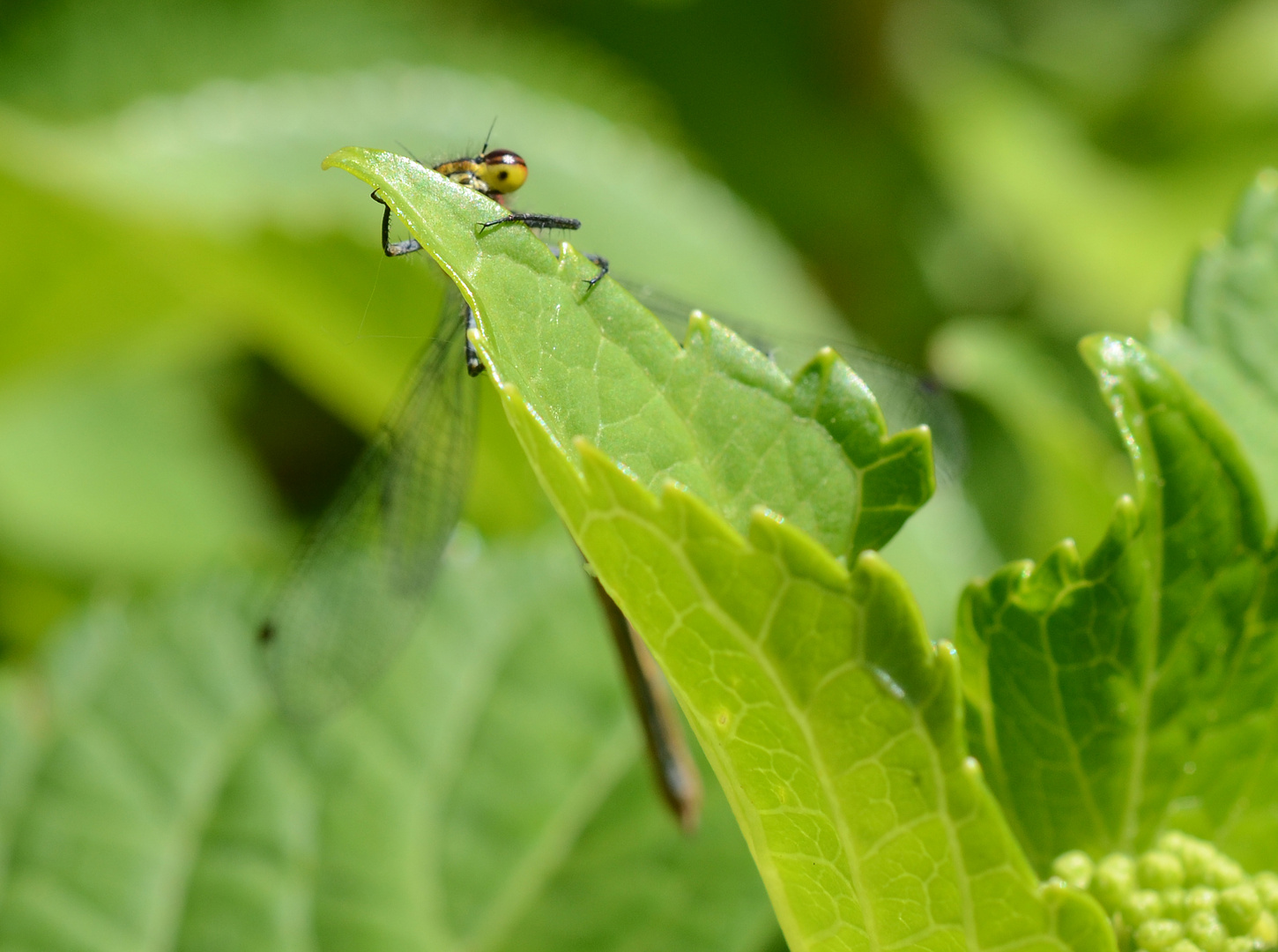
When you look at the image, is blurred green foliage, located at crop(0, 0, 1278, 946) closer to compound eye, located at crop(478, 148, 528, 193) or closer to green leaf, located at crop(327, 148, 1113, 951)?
compound eye, located at crop(478, 148, 528, 193)

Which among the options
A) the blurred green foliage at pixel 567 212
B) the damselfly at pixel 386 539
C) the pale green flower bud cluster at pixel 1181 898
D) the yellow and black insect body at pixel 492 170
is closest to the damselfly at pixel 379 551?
the damselfly at pixel 386 539

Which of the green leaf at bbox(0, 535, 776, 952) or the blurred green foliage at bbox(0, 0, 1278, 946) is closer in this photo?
the green leaf at bbox(0, 535, 776, 952)

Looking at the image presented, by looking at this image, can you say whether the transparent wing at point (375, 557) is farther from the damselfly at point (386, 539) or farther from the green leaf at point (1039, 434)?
the green leaf at point (1039, 434)

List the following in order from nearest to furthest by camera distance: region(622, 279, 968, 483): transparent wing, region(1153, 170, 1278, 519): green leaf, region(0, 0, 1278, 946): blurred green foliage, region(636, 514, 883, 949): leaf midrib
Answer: region(636, 514, 883, 949): leaf midrib → region(1153, 170, 1278, 519): green leaf → region(622, 279, 968, 483): transparent wing → region(0, 0, 1278, 946): blurred green foliage

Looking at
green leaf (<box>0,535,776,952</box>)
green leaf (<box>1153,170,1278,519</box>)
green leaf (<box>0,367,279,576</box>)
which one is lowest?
green leaf (<box>0,367,279,576</box>)

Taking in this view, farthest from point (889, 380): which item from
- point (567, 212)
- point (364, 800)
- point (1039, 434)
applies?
point (567, 212)

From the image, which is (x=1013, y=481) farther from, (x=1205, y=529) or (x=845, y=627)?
(x=845, y=627)

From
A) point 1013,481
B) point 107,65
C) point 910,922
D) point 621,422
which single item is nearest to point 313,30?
point 107,65

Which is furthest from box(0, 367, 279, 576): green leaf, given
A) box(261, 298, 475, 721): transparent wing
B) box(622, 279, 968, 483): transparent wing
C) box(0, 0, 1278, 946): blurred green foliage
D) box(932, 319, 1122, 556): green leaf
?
box(932, 319, 1122, 556): green leaf
